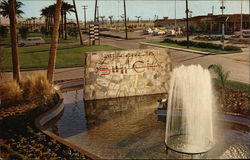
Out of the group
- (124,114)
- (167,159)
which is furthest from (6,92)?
(167,159)

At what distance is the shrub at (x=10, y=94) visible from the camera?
45.7 feet

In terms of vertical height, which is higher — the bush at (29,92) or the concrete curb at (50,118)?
the bush at (29,92)

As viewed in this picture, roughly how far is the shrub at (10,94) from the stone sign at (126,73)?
337cm

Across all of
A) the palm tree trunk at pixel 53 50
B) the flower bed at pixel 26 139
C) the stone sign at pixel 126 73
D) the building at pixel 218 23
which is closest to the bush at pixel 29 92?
the flower bed at pixel 26 139

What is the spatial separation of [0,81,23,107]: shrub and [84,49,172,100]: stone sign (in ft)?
11.1

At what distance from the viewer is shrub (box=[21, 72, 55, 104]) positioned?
13.9m

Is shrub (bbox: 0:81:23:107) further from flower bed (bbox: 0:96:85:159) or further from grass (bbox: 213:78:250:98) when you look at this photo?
grass (bbox: 213:78:250:98)

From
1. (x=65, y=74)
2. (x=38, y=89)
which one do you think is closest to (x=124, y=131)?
(x=38, y=89)

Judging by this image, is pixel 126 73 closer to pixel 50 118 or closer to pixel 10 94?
pixel 50 118

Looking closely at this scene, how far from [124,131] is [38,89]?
5.52m

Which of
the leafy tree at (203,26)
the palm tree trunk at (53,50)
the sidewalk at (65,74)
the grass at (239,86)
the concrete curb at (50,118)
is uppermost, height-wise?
the leafy tree at (203,26)

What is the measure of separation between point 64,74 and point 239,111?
578 inches

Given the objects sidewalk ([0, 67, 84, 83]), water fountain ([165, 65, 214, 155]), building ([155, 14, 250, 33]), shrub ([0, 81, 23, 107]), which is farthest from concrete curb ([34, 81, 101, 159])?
building ([155, 14, 250, 33])

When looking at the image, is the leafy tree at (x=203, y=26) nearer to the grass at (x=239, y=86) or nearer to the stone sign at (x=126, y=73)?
the grass at (x=239, y=86)
